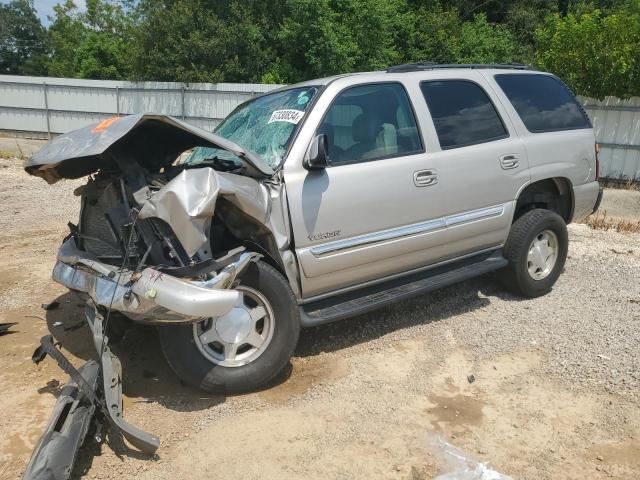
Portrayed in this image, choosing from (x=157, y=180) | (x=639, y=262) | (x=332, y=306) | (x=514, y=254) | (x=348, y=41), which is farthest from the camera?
(x=348, y=41)

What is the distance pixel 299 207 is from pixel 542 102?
294cm

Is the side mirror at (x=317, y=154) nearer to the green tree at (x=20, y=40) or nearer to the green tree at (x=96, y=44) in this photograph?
the green tree at (x=96, y=44)

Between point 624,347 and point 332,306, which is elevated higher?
point 332,306

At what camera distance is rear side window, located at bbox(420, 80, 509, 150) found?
4402mm

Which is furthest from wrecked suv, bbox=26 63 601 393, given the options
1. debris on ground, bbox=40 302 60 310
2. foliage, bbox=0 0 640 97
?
foliage, bbox=0 0 640 97

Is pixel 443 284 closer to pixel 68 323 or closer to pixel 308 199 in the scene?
pixel 308 199

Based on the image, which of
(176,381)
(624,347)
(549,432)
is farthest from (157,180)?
(624,347)

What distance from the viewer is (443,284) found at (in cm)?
442

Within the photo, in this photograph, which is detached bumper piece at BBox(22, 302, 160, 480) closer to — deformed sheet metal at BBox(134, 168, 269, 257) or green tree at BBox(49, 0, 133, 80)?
deformed sheet metal at BBox(134, 168, 269, 257)

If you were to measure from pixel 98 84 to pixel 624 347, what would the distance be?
17.3 meters

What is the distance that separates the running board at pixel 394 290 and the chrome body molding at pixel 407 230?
1.33 ft

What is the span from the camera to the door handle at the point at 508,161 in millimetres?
4684

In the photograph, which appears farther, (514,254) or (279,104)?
(514,254)

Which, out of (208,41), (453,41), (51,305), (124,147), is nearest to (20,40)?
(208,41)
